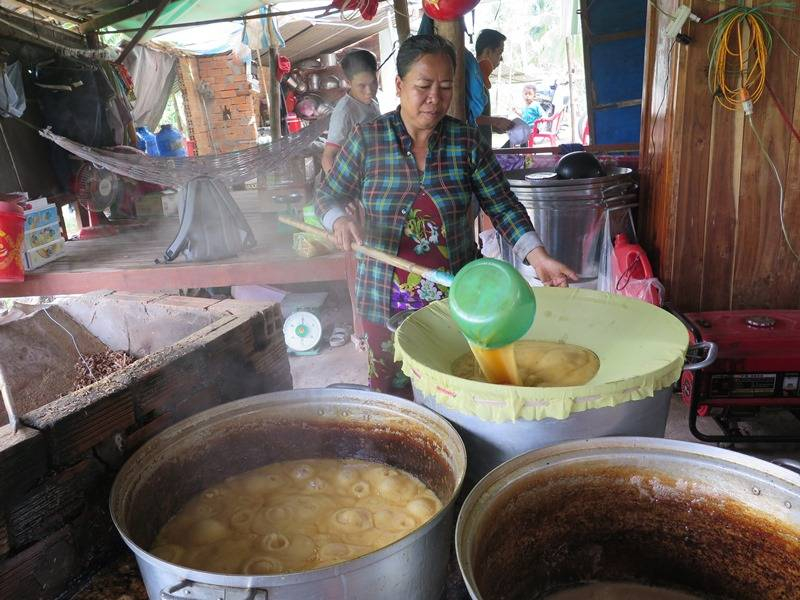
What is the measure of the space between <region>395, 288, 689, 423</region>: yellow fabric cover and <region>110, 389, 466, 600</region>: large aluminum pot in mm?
137

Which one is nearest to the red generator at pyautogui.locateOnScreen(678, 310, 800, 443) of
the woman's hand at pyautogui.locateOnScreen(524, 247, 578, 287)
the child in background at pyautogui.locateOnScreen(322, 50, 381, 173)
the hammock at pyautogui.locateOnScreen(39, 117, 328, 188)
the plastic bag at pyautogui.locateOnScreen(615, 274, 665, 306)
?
the plastic bag at pyautogui.locateOnScreen(615, 274, 665, 306)

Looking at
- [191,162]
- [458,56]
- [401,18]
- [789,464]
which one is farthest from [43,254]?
[789,464]

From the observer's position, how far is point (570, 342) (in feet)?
5.83

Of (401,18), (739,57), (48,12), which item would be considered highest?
(48,12)

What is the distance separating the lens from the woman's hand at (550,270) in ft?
6.81

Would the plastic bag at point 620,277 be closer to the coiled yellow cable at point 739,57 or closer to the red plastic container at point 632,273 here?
the red plastic container at point 632,273

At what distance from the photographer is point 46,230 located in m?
5.15

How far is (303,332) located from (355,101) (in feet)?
7.11

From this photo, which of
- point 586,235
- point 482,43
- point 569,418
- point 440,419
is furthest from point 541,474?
point 482,43

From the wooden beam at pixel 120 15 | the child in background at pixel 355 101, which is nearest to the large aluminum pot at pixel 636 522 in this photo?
the child in background at pixel 355 101

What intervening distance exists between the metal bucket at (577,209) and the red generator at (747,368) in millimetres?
1135

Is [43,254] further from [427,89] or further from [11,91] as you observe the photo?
[427,89]

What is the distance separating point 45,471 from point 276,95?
7716mm

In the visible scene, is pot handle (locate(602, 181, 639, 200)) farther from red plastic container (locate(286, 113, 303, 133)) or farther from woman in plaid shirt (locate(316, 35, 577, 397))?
red plastic container (locate(286, 113, 303, 133))
